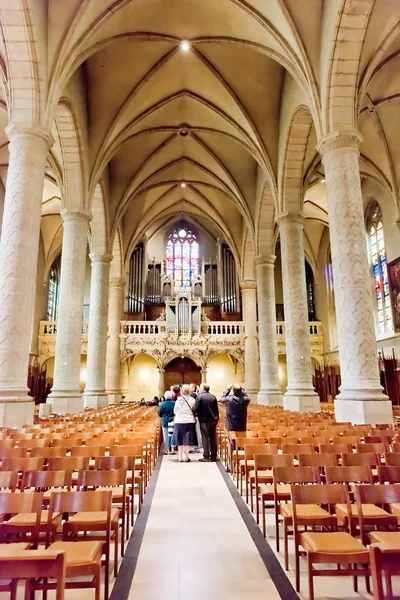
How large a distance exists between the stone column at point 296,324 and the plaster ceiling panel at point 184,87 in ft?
14.4

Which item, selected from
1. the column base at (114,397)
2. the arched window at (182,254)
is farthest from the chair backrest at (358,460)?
the arched window at (182,254)

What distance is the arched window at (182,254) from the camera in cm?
2811

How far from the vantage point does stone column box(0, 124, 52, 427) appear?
25.8 feet

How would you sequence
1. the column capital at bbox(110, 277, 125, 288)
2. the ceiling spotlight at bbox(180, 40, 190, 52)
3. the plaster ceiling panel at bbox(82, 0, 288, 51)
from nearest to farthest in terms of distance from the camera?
1. the plaster ceiling panel at bbox(82, 0, 288, 51)
2. the ceiling spotlight at bbox(180, 40, 190, 52)
3. the column capital at bbox(110, 277, 125, 288)

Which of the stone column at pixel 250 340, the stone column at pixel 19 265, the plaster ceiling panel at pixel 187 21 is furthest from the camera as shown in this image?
the stone column at pixel 250 340

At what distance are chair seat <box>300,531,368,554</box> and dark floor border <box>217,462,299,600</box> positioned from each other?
35 centimetres

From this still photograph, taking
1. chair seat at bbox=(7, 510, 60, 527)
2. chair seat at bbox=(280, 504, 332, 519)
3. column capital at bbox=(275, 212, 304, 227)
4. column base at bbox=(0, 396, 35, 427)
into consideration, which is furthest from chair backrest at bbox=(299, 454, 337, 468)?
column capital at bbox=(275, 212, 304, 227)

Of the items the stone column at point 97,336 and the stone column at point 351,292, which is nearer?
the stone column at point 351,292

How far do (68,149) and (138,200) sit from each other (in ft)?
31.1

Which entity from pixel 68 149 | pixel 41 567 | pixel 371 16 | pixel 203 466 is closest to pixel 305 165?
pixel 371 16

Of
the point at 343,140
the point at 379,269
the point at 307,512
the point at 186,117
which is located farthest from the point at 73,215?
the point at 379,269

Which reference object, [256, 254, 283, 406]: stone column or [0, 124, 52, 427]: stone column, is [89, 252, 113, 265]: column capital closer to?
[256, 254, 283, 406]: stone column

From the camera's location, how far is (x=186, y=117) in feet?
56.7

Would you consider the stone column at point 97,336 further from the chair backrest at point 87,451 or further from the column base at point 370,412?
the chair backrest at point 87,451
